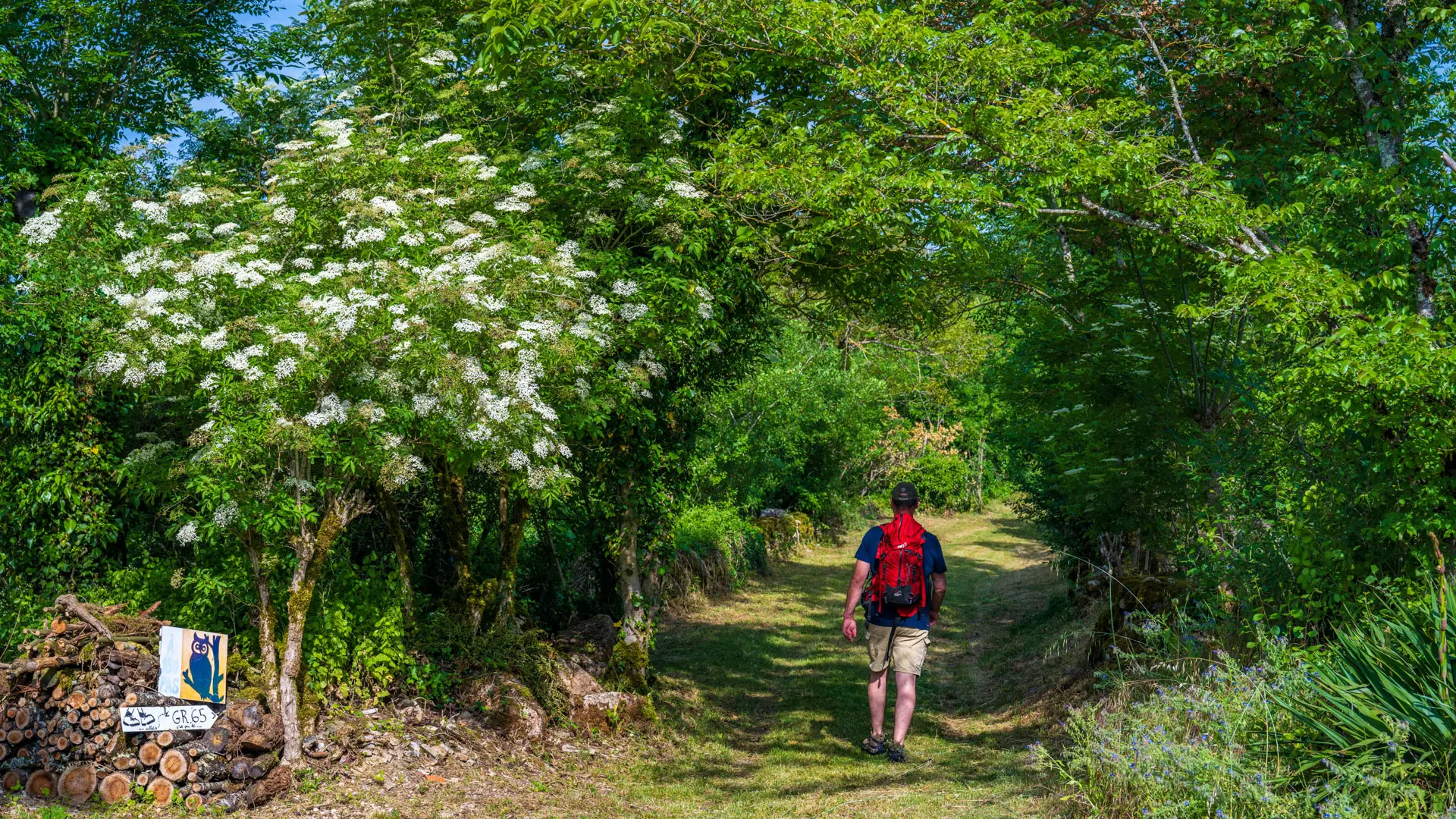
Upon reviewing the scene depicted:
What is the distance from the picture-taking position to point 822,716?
8961 mm

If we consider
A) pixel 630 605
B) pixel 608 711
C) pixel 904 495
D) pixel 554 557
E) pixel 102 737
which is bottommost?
pixel 608 711

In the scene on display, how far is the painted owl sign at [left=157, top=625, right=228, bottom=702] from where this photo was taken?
554 cm

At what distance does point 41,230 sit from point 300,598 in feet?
9.48

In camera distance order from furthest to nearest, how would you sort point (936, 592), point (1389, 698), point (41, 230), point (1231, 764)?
point (936, 592)
point (41, 230)
point (1389, 698)
point (1231, 764)

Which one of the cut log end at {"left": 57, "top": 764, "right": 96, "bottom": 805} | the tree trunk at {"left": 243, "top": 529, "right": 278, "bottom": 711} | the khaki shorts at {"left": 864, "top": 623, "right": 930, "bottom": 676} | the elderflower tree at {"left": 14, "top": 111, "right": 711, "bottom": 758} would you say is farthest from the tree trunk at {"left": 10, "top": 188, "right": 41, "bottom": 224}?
the khaki shorts at {"left": 864, "top": 623, "right": 930, "bottom": 676}

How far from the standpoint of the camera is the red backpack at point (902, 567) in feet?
23.0

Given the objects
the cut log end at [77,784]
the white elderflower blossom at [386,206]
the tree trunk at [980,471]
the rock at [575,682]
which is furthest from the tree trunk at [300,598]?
the tree trunk at [980,471]

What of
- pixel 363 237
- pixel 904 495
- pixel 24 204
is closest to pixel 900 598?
pixel 904 495

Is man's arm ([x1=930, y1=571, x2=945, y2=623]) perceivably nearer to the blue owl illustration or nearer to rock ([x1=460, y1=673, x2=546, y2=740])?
rock ([x1=460, y1=673, x2=546, y2=740])

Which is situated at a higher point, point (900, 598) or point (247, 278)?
point (247, 278)

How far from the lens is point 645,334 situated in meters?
7.53

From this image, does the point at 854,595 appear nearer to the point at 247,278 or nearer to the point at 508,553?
the point at 508,553

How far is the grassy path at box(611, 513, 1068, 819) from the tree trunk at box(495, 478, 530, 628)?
1.62 metres

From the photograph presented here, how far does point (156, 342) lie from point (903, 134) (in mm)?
5101
